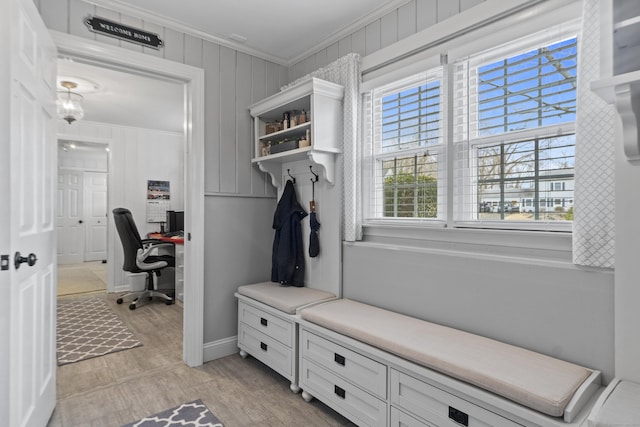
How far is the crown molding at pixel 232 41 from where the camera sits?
2334 millimetres

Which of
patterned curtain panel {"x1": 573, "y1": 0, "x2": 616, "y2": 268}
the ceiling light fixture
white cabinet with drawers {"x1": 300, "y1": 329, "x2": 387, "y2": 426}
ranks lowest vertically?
white cabinet with drawers {"x1": 300, "y1": 329, "x2": 387, "y2": 426}

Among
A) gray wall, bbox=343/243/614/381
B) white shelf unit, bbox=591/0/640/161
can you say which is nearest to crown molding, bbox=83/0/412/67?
white shelf unit, bbox=591/0/640/161

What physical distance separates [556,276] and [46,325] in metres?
2.55

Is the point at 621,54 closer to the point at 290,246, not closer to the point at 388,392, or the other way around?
the point at 388,392

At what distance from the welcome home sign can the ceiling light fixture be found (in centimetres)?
193

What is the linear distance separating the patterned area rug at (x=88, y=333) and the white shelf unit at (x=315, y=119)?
2.09 metres

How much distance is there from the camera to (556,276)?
1.60 m

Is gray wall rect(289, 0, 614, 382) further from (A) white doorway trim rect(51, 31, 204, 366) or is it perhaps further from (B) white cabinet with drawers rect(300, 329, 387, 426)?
(A) white doorway trim rect(51, 31, 204, 366)

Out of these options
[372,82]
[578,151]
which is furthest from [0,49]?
[578,151]

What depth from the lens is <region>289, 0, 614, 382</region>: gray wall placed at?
1.51 metres

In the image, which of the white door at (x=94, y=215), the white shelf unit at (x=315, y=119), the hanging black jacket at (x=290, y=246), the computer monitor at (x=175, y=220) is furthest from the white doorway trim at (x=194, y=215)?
the white door at (x=94, y=215)

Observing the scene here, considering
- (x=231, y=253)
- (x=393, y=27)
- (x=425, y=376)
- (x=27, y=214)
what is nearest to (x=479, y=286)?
(x=425, y=376)

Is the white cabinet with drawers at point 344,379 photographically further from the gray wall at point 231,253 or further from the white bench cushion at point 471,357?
the gray wall at point 231,253

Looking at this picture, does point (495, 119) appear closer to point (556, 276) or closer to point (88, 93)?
point (556, 276)
